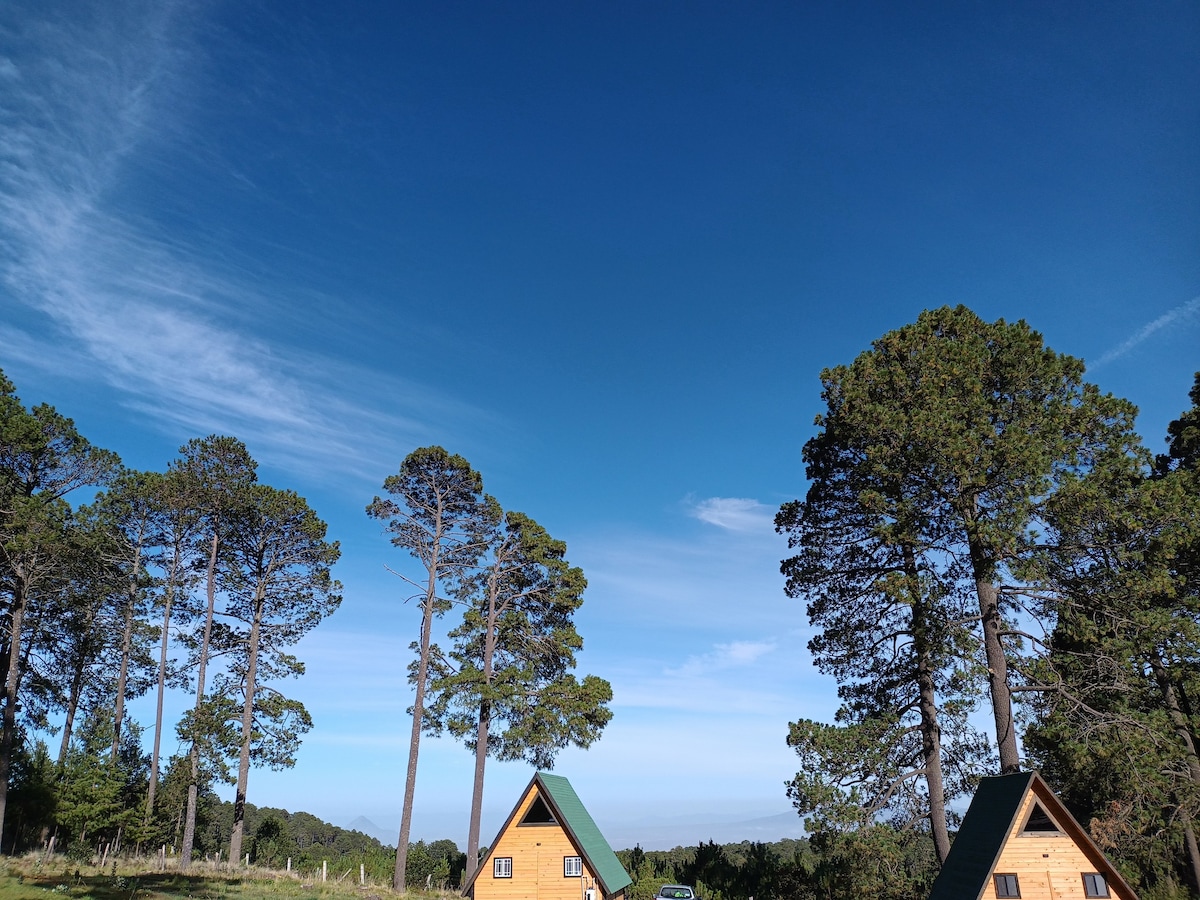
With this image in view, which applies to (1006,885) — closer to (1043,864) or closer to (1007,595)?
(1043,864)

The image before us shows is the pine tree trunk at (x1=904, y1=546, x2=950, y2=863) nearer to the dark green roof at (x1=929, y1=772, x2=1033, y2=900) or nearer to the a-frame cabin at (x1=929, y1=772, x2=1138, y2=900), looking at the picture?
the dark green roof at (x1=929, y1=772, x2=1033, y2=900)

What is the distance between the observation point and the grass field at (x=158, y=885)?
1852cm

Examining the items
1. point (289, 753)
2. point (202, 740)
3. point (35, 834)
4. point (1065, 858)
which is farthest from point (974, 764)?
point (35, 834)

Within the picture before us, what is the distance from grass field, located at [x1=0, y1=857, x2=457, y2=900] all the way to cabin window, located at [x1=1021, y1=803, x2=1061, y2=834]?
71.5 ft

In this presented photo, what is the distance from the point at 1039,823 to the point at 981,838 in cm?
156

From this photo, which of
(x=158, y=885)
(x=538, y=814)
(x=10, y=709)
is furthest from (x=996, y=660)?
(x=10, y=709)

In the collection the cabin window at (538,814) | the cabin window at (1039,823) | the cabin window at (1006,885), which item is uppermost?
the cabin window at (1039,823)

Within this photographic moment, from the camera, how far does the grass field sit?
1852 centimetres

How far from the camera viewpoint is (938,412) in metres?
21.6

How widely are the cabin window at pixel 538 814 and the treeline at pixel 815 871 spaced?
7.67 metres

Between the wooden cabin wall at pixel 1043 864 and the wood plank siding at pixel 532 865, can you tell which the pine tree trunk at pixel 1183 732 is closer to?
the wooden cabin wall at pixel 1043 864

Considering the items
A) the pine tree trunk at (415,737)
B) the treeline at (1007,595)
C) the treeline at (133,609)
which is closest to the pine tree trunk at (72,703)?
the treeline at (133,609)

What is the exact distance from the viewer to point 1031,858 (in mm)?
19844

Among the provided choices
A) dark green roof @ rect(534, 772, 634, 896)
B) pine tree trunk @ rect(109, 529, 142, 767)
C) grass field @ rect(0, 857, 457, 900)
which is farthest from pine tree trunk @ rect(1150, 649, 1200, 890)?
pine tree trunk @ rect(109, 529, 142, 767)
